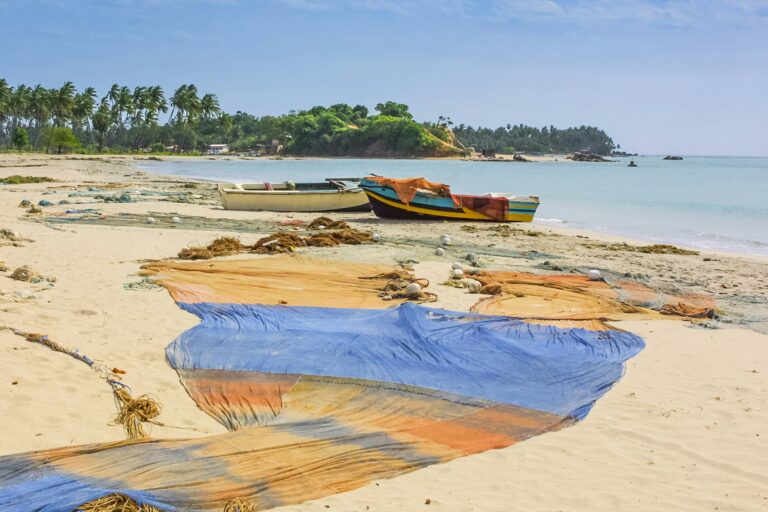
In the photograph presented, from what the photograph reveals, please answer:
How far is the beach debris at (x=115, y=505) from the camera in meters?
3.09

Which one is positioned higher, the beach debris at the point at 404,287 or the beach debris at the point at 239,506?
the beach debris at the point at 404,287

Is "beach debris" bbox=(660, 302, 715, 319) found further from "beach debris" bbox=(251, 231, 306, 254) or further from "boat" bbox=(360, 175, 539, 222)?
"boat" bbox=(360, 175, 539, 222)

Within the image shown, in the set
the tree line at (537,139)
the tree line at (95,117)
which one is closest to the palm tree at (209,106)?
the tree line at (95,117)

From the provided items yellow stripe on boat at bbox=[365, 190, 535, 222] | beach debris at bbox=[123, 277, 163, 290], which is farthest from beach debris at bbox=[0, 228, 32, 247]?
yellow stripe on boat at bbox=[365, 190, 535, 222]

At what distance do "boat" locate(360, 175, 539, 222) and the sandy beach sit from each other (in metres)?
6.88

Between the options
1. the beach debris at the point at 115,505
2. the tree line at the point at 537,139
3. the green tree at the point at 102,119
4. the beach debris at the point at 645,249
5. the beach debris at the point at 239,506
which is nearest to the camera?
the beach debris at the point at 115,505

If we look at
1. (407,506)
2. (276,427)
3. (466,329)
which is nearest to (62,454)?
(276,427)

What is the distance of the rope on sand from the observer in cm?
419

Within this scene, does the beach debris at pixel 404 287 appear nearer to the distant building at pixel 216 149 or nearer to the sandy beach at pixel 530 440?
the sandy beach at pixel 530 440

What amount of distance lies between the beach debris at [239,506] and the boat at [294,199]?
15.4 m

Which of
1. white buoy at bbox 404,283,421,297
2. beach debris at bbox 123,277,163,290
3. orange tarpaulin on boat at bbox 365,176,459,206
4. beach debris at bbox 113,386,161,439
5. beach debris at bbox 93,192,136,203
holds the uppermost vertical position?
orange tarpaulin on boat at bbox 365,176,459,206

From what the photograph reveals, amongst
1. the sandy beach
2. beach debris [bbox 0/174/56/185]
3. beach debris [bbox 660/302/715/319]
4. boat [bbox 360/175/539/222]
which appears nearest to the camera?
the sandy beach

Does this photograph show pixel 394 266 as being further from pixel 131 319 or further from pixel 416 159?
pixel 416 159

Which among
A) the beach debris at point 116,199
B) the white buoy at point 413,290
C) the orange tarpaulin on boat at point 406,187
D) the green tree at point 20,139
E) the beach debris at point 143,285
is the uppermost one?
the green tree at point 20,139
